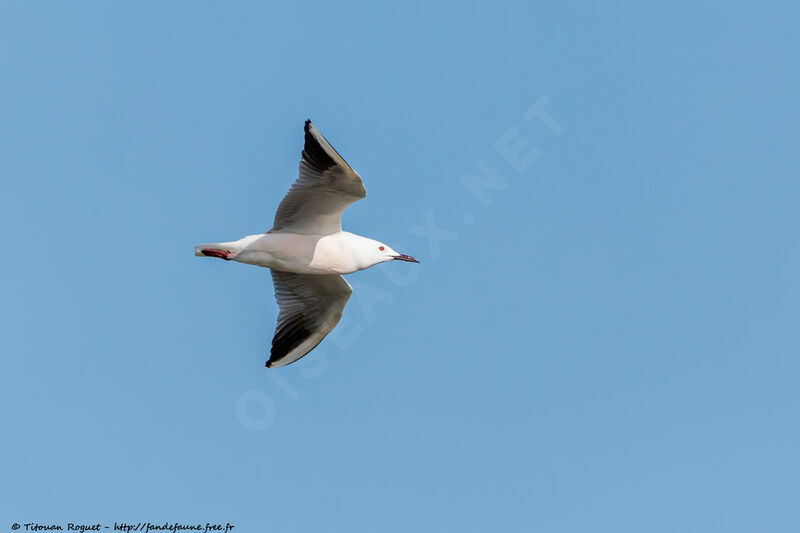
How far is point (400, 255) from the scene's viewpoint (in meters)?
14.8

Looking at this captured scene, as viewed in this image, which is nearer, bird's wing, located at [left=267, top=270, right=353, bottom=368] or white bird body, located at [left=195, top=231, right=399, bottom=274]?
white bird body, located at [left=195, top=231, right=399, bottom=274]

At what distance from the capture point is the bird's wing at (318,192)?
1340cm

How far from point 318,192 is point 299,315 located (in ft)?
8.54

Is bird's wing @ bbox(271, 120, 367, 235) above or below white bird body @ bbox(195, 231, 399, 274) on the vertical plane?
above

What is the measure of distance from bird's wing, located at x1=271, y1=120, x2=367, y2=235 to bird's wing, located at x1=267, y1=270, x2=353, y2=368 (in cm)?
151

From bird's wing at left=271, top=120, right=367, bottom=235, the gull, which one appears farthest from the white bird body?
bird's wing at left=271, top=120, right=367, bottom=235

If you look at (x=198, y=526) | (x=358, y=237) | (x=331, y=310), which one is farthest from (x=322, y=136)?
(x=198, y=526)

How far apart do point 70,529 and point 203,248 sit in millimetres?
3774

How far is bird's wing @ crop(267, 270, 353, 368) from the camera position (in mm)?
15727

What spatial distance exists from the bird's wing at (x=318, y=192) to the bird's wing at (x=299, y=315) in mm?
1514

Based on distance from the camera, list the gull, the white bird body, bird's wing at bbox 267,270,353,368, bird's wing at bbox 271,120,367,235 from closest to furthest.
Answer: bird's wing at bbox 271,120,367,235 → the gull → the white bird body → bird's wing at bbox 267,270,353,368

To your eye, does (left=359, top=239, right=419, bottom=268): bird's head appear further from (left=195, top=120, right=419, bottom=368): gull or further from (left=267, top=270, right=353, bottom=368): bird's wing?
(left=267, top=270, right=353, bottom=368): bird's wing

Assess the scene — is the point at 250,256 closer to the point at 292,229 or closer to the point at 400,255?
the point at 292,229

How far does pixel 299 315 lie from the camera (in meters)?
15.9
